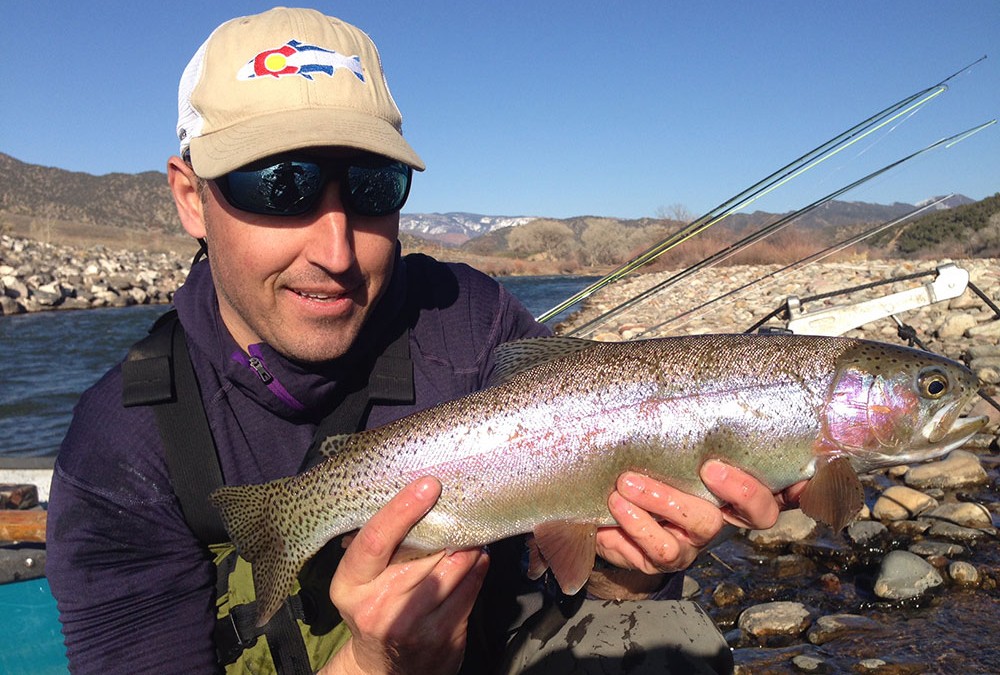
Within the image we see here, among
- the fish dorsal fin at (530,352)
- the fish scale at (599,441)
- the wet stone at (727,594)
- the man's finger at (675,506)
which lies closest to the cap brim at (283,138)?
the fish dorsal fin at (530,352)

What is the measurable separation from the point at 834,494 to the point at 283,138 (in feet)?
7.27

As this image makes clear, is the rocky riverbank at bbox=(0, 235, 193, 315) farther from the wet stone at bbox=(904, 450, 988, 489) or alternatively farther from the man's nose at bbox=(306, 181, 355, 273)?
the wet stone at bbox=(904, 450, 988, 489)

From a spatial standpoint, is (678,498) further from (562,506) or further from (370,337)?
(370,337)

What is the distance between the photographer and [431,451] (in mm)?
2395

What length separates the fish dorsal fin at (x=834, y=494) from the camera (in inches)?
94.4

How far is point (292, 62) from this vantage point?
7.63 feet

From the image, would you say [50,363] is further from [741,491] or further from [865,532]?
[741,491]

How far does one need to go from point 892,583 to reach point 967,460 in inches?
104

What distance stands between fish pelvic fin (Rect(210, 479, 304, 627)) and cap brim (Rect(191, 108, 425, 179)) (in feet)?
3.41

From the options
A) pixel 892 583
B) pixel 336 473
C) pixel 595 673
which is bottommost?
pixel 892 583

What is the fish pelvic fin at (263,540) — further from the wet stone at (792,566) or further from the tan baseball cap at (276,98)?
the wet stone at (792,566)

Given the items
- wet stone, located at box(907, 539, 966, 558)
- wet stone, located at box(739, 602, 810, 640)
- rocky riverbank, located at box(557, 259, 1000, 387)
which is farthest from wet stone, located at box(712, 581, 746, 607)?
rocky riverbank, located at box(557, 259, 1000, 387)

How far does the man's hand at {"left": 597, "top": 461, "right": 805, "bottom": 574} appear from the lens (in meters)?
2.36

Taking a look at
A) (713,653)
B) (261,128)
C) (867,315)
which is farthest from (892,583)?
(261,128)
